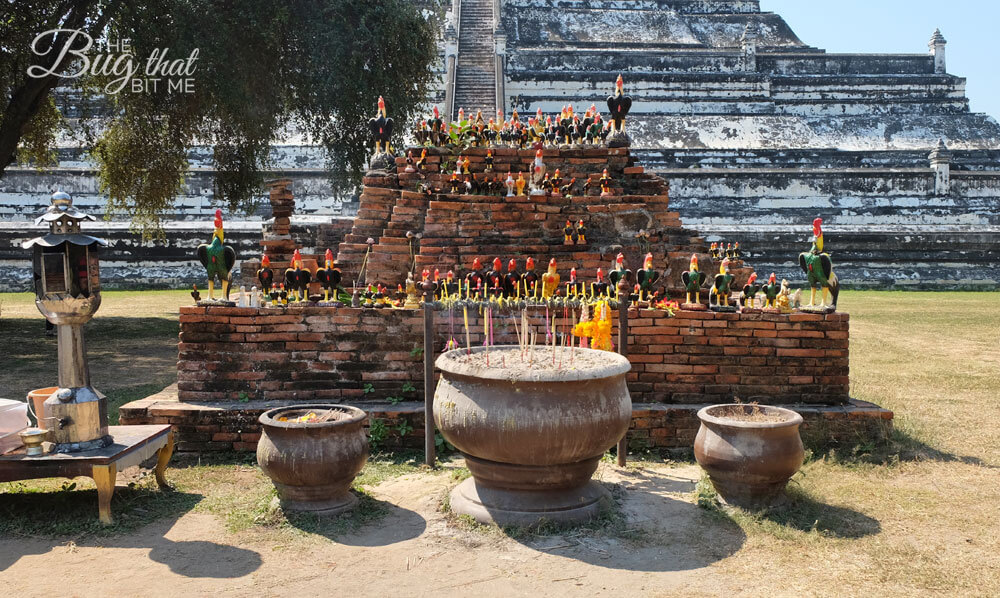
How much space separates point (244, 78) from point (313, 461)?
9083 mm

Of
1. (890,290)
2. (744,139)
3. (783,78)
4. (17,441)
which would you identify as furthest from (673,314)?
(783,78)

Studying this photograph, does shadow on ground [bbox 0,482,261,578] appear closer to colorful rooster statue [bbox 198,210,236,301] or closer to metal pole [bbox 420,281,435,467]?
metal pole [bbox 420,281,435,467]

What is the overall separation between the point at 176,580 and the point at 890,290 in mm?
19346

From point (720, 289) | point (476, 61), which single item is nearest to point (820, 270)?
point (720, 289)

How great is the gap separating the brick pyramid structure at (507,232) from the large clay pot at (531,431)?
137 inches

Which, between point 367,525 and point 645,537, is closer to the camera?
point 645,537

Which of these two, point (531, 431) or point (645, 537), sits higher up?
point (531, 431)

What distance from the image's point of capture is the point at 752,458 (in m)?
4.62

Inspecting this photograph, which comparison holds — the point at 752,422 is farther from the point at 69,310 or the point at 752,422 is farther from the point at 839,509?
the point at 69,310

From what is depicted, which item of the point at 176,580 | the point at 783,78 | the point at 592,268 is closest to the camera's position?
the point at 176,580

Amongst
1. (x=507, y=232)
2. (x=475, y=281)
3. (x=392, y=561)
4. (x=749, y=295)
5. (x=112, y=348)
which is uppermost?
(x=507, y=232)

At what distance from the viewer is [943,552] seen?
164 inches

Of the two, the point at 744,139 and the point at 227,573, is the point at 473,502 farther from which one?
the point at 744,139

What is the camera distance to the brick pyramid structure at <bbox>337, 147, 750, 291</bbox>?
8148mm
